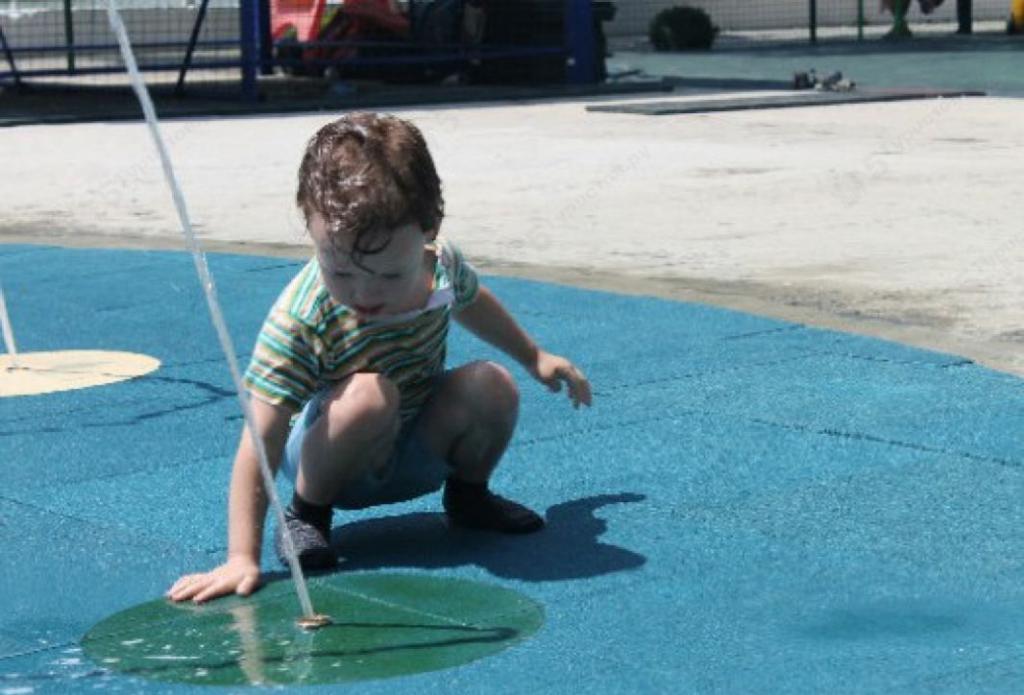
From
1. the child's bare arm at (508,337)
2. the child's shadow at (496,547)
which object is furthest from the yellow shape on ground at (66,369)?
the child's bare arm at (508,337)

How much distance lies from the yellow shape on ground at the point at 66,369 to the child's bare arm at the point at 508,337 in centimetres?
225

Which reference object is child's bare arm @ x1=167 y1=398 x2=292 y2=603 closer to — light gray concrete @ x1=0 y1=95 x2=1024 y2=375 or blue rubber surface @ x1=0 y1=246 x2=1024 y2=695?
blue rubber surface @ x1=0 y1=246 x2=1024 y2=695

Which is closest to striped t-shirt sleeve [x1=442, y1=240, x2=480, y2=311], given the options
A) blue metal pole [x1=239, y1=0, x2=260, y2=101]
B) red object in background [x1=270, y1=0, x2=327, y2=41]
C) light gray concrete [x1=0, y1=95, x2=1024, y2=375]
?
light gray concrete [x1=0, y1=95, x2=1024, y2=375]

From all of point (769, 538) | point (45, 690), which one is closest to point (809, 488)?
point (769, 538)

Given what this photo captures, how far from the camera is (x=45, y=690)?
3668 mm

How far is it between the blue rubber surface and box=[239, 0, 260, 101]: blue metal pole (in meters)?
13.0

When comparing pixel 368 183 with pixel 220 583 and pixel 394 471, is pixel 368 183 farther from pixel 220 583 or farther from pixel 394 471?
pixel 220 583

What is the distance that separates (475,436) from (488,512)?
0.20 m

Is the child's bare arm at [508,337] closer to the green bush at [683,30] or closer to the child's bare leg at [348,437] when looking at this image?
the child's bare leg at [348,437]

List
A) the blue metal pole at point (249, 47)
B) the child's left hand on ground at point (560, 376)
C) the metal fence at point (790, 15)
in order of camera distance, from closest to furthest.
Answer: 1. the child's left hand on ground at point (560, 376)
2. the blue metal pole at point (249, 47)
3. the metal fence at point (790, 15)

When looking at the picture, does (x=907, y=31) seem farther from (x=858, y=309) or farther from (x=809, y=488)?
(x=809, y=488)

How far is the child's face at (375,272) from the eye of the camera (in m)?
4.08

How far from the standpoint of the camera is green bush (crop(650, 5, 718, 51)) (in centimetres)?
2958

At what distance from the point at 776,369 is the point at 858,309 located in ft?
3.97
